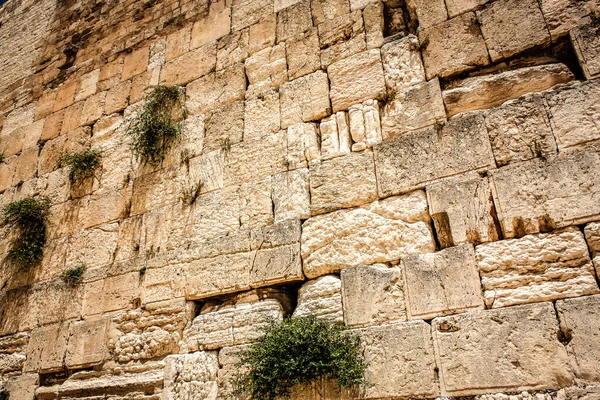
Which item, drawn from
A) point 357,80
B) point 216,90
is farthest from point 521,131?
point 216,90

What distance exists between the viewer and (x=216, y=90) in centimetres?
514

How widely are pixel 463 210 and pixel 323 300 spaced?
4.10ft

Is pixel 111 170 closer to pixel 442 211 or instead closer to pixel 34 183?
pixel 34 183

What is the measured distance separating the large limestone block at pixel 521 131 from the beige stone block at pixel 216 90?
2638mm

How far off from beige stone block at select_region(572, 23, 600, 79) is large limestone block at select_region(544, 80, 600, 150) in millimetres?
156

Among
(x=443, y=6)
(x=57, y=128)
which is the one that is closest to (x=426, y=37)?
(x=443, y=6)

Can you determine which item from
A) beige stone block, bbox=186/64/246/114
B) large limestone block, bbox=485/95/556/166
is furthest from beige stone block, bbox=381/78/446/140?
beige stone block, bbox=186/64/246/114

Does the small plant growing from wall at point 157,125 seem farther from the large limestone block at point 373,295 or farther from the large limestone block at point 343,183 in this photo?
the large limestone block at point 373,295

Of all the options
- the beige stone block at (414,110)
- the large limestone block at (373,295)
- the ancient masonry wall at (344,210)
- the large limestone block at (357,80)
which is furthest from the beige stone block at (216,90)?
the large limestone block at (373,295)

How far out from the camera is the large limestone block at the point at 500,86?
3527 mm

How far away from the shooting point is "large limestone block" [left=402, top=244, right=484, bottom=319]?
121 inches

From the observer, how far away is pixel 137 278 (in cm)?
449

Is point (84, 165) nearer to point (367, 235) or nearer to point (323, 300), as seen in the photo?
point (323, 300)

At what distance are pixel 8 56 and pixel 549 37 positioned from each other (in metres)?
8.31
